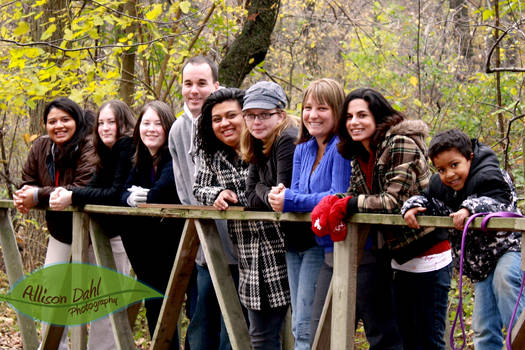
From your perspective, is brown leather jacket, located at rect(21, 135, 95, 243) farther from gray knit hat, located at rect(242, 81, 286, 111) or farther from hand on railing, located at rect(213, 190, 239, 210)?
gray knit hat, located at rect(242, 81, 286, 111)

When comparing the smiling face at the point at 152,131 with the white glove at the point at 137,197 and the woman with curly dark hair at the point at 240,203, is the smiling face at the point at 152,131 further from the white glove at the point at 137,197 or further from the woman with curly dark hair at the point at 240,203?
the woman with curly dark hair at the point at 240,203

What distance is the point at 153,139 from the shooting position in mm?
4379

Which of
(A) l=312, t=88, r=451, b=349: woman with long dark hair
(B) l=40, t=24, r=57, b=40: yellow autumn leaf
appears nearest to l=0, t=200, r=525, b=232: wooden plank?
(A) l=312, t=88, r=451, b=349: woman with long dark hair

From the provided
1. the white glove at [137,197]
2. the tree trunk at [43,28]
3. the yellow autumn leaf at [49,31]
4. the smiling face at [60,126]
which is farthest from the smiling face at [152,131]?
the tree trunk at [43,28]

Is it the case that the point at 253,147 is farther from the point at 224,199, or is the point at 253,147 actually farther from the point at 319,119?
the point at 319,119

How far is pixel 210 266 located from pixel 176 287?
0.45m

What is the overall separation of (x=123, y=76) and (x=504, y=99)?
4842mm

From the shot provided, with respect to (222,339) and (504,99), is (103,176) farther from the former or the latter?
(504,99)

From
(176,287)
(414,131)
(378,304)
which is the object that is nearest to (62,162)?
(176,287)

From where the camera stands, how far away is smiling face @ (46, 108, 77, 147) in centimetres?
498

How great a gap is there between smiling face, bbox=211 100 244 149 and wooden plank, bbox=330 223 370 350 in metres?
1.10

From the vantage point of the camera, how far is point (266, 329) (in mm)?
3473

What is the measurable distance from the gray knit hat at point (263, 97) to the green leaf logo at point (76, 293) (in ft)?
5.12

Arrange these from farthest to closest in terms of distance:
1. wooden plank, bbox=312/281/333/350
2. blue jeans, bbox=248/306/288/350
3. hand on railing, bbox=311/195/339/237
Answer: blue jeans, bbox=248/306/288/350, wooden plank, bbox=312/281/333/350, hand on railing, bbox=311/195/339/237
